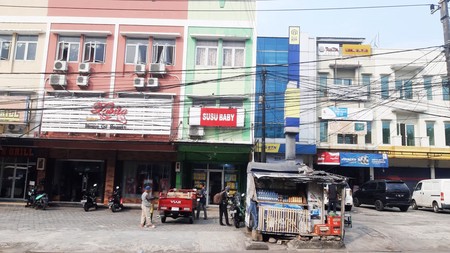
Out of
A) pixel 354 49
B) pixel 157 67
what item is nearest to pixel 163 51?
pixel 157 67

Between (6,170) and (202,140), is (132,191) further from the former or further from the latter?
(6,170)

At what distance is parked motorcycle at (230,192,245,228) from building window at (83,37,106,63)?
525 inches

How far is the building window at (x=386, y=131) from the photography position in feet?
99.6

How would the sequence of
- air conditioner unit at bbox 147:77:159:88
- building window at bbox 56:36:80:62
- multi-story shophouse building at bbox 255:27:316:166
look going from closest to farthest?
air conditioner unit at bbox 147:77:159:88 → building window at bbox 56:36:80:62 → multi-story shophouse building at bbox 255:27:316:166

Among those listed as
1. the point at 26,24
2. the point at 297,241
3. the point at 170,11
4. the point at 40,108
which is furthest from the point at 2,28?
the point at 297,241

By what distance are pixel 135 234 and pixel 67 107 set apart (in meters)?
12.0

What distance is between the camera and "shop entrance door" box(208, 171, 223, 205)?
78.9ft

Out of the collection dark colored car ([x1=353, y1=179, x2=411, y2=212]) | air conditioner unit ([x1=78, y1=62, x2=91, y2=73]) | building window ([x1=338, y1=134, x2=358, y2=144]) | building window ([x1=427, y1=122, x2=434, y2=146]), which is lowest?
dark colored car ([x1=353, y1=179, x2=411, y2=212])

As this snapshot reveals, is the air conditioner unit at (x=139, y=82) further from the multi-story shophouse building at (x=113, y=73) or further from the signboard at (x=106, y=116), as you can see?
the signboard at (x=106, y=116)

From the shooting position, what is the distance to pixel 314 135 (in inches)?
1152

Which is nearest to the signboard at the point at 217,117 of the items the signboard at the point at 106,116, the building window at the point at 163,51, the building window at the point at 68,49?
the signboard at the point at 106,116

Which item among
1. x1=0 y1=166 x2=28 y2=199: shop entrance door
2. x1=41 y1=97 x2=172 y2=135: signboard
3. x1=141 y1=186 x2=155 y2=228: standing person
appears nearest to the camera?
x1=141 y1=186 x2=155 y2=228: standing person

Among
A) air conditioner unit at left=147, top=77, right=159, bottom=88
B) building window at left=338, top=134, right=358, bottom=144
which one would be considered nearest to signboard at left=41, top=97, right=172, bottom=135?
air conditioner unit at left=147, top=77, right=159, bottom=88

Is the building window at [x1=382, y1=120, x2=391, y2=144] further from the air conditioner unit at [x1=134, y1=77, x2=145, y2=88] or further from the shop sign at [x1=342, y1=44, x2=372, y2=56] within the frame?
the air conditioner unit at [x1=134, y1=77, x2=145, y2=88]
